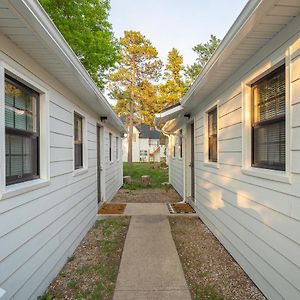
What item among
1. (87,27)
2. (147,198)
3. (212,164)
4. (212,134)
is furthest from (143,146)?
(212,164)

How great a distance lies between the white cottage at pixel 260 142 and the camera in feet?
7.59

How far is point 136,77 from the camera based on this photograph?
2567cm

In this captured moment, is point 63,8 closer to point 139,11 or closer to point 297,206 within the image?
point 139,11

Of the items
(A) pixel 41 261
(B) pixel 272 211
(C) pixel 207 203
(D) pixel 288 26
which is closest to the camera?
(D) pixel 288 26

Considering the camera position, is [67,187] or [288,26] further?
[67,187]

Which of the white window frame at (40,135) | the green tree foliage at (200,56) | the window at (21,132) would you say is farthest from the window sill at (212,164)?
the green tree foliage at (200,56)

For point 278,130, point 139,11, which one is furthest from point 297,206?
point 139,11

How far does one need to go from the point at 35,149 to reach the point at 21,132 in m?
0.41

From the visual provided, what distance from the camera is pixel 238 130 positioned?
3760 millimetres

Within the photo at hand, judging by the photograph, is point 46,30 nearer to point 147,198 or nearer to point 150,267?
point 150,267

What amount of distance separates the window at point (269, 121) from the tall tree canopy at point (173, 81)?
74.4 feet

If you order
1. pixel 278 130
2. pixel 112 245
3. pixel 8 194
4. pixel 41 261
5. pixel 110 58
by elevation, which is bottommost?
pixel 112 245

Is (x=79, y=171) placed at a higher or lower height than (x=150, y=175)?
higher

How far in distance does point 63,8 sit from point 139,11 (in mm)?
3548
